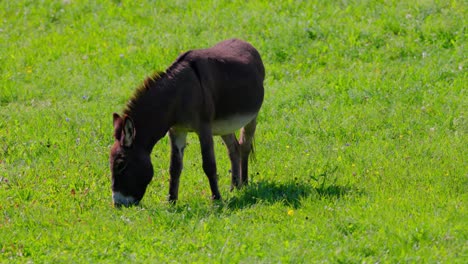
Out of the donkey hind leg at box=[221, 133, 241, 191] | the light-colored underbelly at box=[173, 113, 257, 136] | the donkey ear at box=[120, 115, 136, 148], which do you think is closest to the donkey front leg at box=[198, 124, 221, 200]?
the light-colored underbelly at box=[173, 113, 257, 136]

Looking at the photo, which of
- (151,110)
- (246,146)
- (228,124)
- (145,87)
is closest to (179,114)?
(151,110)

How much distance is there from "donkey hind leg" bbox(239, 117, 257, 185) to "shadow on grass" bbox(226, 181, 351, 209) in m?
0.80

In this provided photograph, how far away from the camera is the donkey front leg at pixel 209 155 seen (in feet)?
30.0

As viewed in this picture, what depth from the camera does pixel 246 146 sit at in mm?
10344

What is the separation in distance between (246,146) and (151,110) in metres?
1.75

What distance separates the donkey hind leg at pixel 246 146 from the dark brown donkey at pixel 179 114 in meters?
0.50

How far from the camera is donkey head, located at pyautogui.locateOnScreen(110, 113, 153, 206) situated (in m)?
8.81

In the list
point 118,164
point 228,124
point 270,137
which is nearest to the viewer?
point 118,164

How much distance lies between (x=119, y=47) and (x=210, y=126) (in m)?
6.43

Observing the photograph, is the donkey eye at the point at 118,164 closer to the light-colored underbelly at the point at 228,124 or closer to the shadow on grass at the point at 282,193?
the light-colored underbelly at the point at 228,124

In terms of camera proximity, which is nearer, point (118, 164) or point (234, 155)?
point (118, 164)

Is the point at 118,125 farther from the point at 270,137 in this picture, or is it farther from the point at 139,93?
the point at 270,137

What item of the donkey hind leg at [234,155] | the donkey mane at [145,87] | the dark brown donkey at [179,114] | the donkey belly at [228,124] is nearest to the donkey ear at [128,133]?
the dark brown donkey at [179,114]

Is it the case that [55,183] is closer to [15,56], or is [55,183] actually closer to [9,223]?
[9,223]
